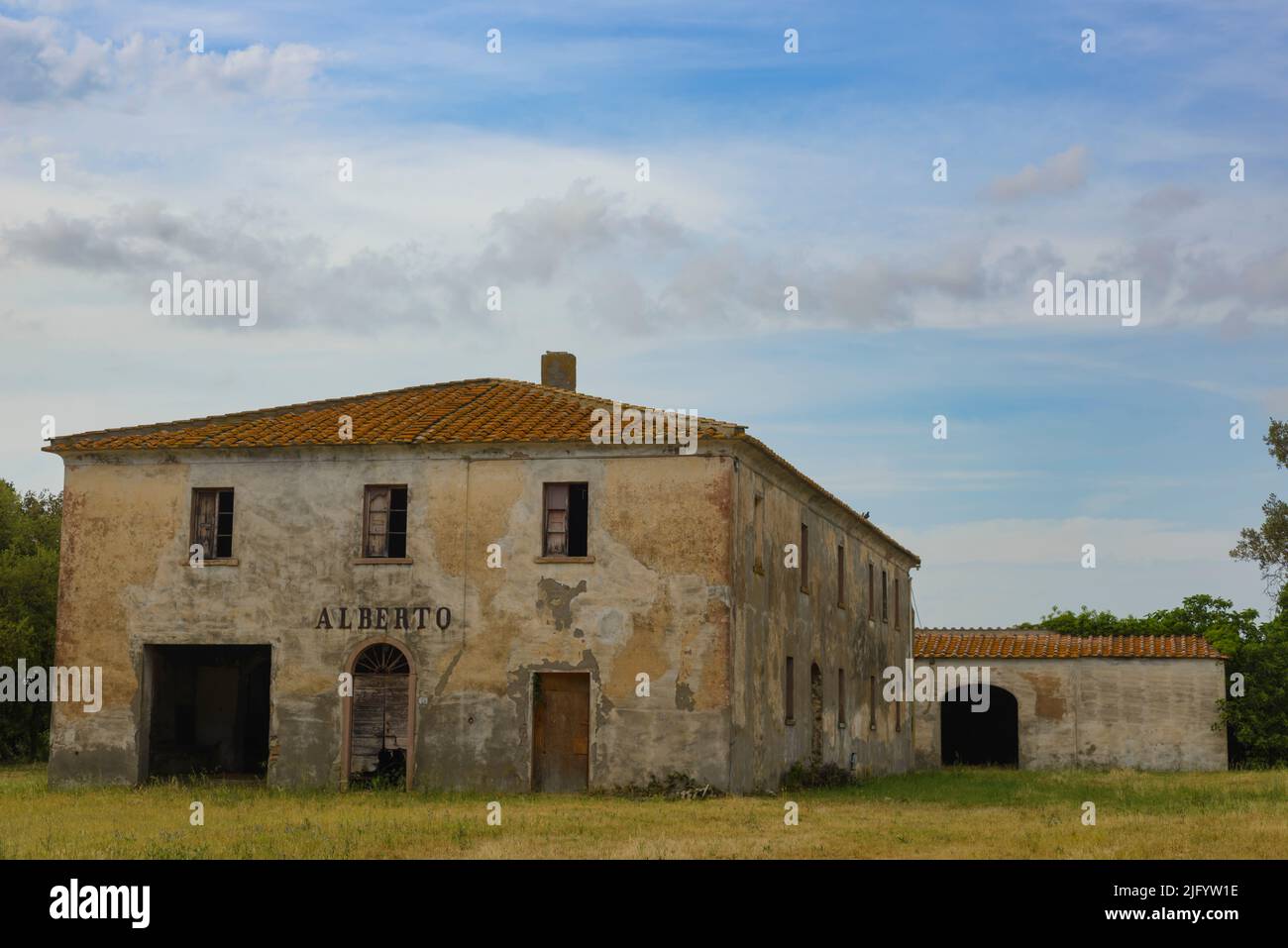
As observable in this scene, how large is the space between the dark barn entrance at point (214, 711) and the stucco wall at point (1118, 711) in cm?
1891

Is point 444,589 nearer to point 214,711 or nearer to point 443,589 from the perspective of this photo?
point 443,589

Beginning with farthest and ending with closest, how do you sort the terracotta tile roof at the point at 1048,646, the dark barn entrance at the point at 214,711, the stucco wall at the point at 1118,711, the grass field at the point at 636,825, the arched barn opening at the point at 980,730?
the arched barn opening at the point at 980,730 → the terracotta tile roof at the point at 1048,646 → the stucco wall at the point at 1118,711 → the dark barn entrance at the point at 214,711 → the grass field at the point at 636,825

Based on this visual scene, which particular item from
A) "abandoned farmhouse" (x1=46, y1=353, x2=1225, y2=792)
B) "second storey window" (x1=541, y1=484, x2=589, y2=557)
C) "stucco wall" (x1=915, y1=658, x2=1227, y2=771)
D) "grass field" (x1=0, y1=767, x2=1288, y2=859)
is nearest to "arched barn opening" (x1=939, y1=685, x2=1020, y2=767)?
"stucco wall" (x1=915, y1=658, x2=1227, y2=771)

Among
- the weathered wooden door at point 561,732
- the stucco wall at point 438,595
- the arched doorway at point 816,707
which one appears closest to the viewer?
the stucco wall at point 438,595

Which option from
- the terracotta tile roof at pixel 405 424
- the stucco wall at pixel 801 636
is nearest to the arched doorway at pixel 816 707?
the stucco wall at pixel 801 636

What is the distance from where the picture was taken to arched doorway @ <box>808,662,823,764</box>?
95.2 ft

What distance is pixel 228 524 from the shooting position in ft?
82.2

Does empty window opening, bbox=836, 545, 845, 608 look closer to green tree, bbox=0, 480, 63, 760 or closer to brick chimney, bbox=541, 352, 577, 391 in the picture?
brick chimney, bbox=541, 352, 577, 391

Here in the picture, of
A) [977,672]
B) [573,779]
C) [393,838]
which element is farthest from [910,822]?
[977,672]

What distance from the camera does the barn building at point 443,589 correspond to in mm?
23109

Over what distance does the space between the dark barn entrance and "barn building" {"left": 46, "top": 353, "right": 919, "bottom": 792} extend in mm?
590

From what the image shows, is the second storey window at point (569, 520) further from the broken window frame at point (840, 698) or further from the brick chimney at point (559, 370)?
the broken window frame at point (840, 698)
